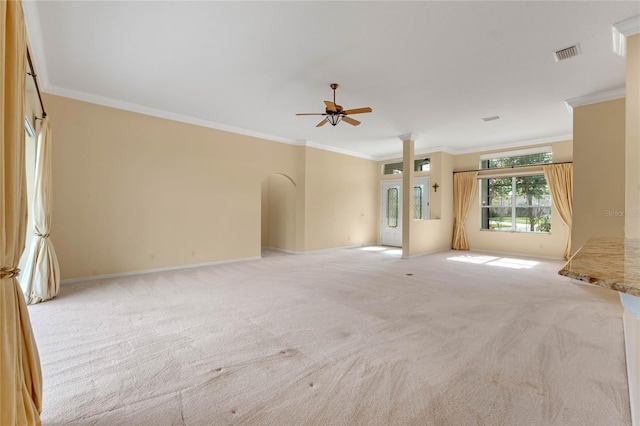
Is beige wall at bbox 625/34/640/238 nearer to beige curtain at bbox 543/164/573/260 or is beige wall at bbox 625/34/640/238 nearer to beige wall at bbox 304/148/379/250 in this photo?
beige curtain at bbox 543/164/573/260

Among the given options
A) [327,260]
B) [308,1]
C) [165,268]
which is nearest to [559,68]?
[308,1]

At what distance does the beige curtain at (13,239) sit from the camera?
127 centimetres

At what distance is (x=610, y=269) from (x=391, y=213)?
8.41m

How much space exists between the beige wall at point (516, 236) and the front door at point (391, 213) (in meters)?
1.84

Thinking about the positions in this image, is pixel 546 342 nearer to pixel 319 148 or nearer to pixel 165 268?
pixel 165 268

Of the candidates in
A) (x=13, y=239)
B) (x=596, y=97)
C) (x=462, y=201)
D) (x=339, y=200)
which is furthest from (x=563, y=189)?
(x=13, y=239)

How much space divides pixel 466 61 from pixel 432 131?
10.4ft

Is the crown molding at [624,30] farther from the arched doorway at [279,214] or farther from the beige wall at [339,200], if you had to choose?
the arched doorway at [279,214]

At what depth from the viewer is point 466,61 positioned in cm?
349

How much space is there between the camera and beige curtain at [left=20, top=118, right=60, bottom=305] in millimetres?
3592

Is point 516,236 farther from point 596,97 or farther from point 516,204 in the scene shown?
point 596,97

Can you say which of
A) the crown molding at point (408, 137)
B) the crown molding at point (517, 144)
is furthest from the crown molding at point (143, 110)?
the crown molding at point (517, 144)

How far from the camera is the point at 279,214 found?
8328mm

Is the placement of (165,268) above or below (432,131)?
below
